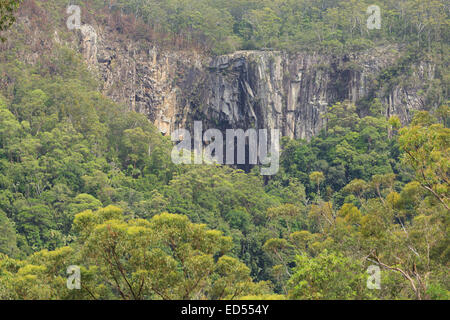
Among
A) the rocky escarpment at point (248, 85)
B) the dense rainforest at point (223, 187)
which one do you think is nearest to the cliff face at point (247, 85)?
the rocky escarpment at point (248, 85)

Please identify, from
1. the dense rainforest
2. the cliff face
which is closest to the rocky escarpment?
the cliff face

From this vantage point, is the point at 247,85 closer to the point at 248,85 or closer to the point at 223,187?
the point at 248,85

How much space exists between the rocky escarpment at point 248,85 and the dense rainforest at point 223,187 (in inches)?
35.8

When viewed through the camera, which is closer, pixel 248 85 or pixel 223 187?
pixel 223 187

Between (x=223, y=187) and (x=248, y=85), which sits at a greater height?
(x=248, y=85)

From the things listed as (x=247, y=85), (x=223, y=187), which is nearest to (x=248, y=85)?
(x=247, y=85)

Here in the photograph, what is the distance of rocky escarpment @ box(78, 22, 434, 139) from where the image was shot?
115ft

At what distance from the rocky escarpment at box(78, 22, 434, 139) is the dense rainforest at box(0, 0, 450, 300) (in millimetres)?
908

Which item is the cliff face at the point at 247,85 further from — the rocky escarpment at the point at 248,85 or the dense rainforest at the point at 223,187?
the dense rainforest at the point at 223,187

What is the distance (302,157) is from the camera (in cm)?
3266

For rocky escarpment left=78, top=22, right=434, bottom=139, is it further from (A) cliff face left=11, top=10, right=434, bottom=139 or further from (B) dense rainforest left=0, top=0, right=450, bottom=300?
(B) dense rainforest left=0, top=0, right=450, bottom=300

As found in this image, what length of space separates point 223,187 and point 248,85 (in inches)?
412

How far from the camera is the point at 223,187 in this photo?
27.9 metres

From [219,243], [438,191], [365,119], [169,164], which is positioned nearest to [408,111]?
[365,119]
